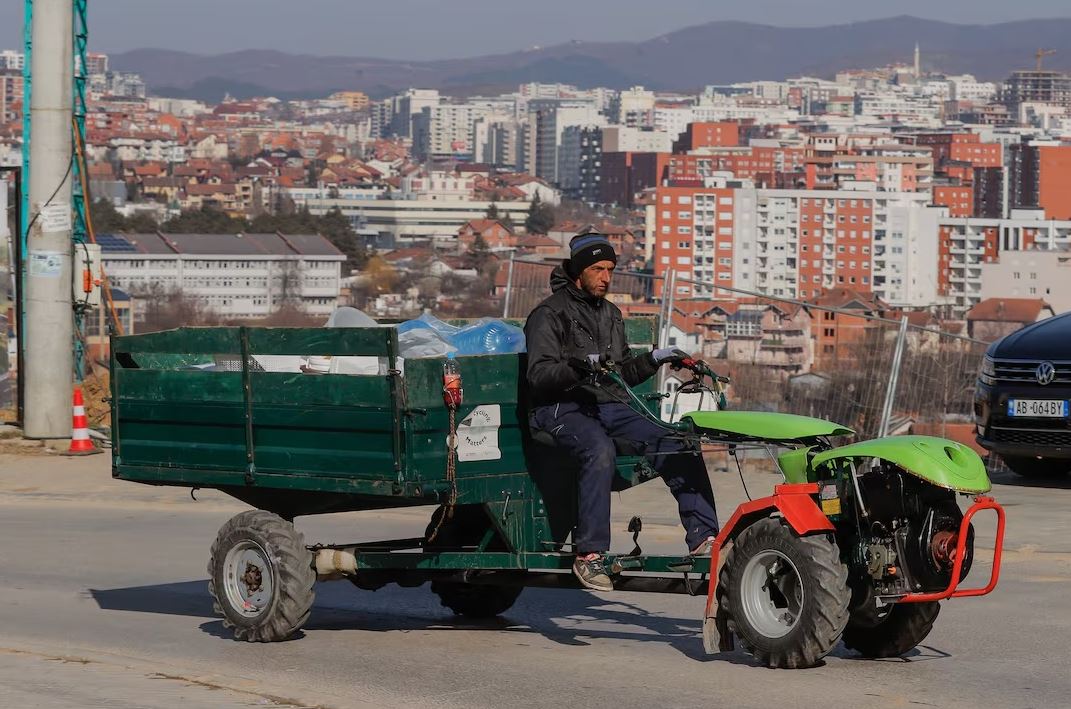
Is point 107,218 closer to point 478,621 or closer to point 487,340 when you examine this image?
point 478,621

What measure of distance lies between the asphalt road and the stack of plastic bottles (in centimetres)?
140

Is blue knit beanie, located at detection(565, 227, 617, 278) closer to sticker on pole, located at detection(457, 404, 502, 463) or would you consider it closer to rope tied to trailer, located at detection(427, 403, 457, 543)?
sticker on pole, located at detection(457, 404, 502, 463)

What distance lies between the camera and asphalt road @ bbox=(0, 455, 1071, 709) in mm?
6969

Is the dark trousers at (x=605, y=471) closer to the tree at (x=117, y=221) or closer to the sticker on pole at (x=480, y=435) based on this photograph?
the sticker on pole at (x=480, y=435)

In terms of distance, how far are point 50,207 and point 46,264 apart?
560 millimetres

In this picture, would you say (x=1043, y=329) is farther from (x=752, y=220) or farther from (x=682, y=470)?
(x=752, y=220)

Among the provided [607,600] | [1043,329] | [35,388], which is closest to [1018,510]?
[1043,329]

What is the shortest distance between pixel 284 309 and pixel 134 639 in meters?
113

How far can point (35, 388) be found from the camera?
676 inches

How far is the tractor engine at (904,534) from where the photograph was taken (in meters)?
7.02

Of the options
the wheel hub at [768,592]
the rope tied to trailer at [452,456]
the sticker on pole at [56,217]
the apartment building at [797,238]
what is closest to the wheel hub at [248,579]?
the rope tied to trailer at [452,456]

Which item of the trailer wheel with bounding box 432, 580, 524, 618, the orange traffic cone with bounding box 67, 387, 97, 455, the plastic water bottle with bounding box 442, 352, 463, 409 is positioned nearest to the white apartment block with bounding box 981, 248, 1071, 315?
the orange traffic cone with bounding box 67, 387, 97, 455

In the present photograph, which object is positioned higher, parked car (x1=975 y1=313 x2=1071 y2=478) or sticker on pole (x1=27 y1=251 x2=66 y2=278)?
sticker on pole (x1=27 y1=251 x2=66 y2=278)

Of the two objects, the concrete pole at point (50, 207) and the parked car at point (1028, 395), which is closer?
the parked car at point (1028, 395)
